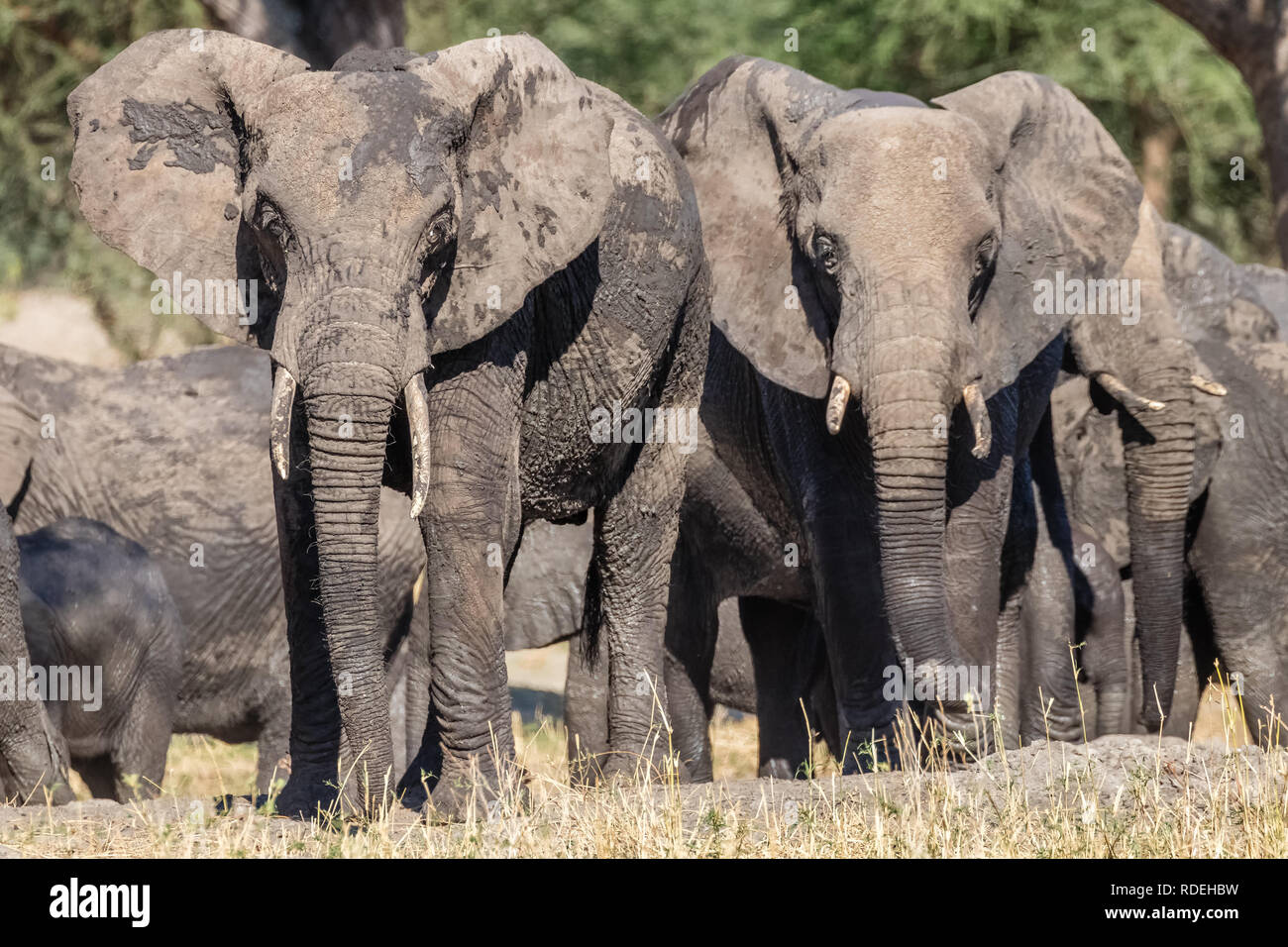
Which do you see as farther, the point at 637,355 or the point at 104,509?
the point at 104,509

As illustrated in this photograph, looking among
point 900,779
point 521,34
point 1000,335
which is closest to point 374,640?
point 900,779

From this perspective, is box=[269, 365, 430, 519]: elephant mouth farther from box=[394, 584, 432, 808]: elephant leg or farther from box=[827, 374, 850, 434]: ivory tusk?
box=[827, 374, 850, 434]: ivory tusk

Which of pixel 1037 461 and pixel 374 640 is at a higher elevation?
pixel 1037 461

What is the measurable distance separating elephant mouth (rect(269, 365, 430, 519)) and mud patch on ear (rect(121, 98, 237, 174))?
0.87 metres

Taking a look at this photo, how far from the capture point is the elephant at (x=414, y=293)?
215 inches

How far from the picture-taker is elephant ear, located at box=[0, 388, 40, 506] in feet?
27.9

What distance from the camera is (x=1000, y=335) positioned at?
7.19 meters

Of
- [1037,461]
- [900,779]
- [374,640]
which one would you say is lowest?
[900,779]

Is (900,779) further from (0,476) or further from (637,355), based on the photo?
(0,476)

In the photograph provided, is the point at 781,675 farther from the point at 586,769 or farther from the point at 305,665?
the point at 305,665

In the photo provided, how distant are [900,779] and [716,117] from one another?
2703 millimetres

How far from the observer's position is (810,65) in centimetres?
1775

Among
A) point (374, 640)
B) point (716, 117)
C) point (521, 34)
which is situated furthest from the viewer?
point (716, 117)

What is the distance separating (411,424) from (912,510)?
178cm
